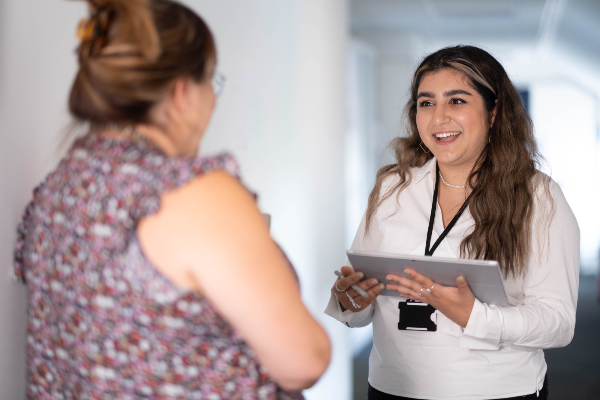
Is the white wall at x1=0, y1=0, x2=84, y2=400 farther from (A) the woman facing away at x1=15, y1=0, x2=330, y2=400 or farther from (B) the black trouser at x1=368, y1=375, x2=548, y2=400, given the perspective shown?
(B) the black trouser at x1=368, y1=375, x2=548, y2=400

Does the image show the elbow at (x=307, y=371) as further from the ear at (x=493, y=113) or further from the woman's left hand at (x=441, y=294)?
the ear at (x=493, y=113)

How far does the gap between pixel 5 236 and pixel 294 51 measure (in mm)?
1966

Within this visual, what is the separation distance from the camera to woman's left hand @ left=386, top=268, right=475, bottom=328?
1.56 metres

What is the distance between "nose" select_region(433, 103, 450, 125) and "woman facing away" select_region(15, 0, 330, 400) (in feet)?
3.62

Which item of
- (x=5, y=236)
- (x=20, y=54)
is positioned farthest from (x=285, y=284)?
(x=20, y=54)

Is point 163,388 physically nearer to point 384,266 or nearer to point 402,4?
point 384,266

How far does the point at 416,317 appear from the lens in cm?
176

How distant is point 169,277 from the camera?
0.86 meters

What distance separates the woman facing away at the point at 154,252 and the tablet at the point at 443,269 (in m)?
0.58

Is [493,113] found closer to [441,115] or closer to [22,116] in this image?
[441,115]

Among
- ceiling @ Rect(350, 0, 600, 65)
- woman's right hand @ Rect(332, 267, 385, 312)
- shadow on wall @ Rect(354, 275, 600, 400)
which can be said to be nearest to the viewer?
woman's right hand @ Rect(332, 267, 385, 312)

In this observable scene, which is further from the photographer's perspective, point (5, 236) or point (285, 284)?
point (5, 236)

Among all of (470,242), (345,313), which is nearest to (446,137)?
(470,242)

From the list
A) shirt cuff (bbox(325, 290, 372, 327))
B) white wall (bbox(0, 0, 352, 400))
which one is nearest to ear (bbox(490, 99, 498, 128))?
shirt cuff (bbox(325, 290, 372, 327))
